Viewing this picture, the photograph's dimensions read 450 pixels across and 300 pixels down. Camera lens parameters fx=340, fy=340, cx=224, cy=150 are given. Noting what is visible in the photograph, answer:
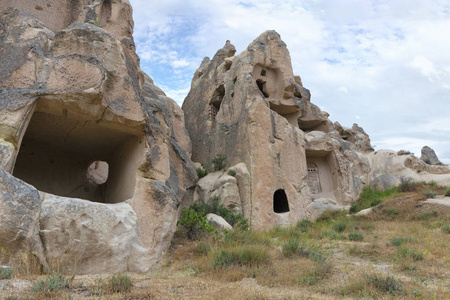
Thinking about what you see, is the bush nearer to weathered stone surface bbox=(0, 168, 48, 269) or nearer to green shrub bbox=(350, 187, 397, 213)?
green shrub bbox=(350, 187, 397, 213)

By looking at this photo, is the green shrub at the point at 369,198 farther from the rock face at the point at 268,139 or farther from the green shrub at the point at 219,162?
the green shrub at the point at 219,162

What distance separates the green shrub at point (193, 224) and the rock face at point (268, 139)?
3730 millimetres

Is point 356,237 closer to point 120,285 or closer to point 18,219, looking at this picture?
point 120,285

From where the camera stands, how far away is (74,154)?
8148 millimetres

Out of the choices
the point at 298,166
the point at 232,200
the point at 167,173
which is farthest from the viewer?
the point at 298,166

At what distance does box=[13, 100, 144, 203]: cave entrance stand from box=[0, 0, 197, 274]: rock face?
0.07ft

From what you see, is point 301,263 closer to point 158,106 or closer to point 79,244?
point 79,244

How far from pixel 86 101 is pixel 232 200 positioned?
6797 millimetres

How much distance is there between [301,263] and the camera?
5699 mm

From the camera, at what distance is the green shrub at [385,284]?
13.9ft

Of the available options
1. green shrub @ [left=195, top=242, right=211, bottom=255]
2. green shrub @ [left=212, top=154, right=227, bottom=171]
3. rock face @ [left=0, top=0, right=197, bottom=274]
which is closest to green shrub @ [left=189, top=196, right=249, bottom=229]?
rock face @ [left=0, top=0, right=197, bottom=274]

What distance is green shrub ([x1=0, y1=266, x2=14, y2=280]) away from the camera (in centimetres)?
357

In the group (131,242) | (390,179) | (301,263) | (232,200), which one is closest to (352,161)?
(390,179)

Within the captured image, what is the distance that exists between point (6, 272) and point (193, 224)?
4.48 meters
